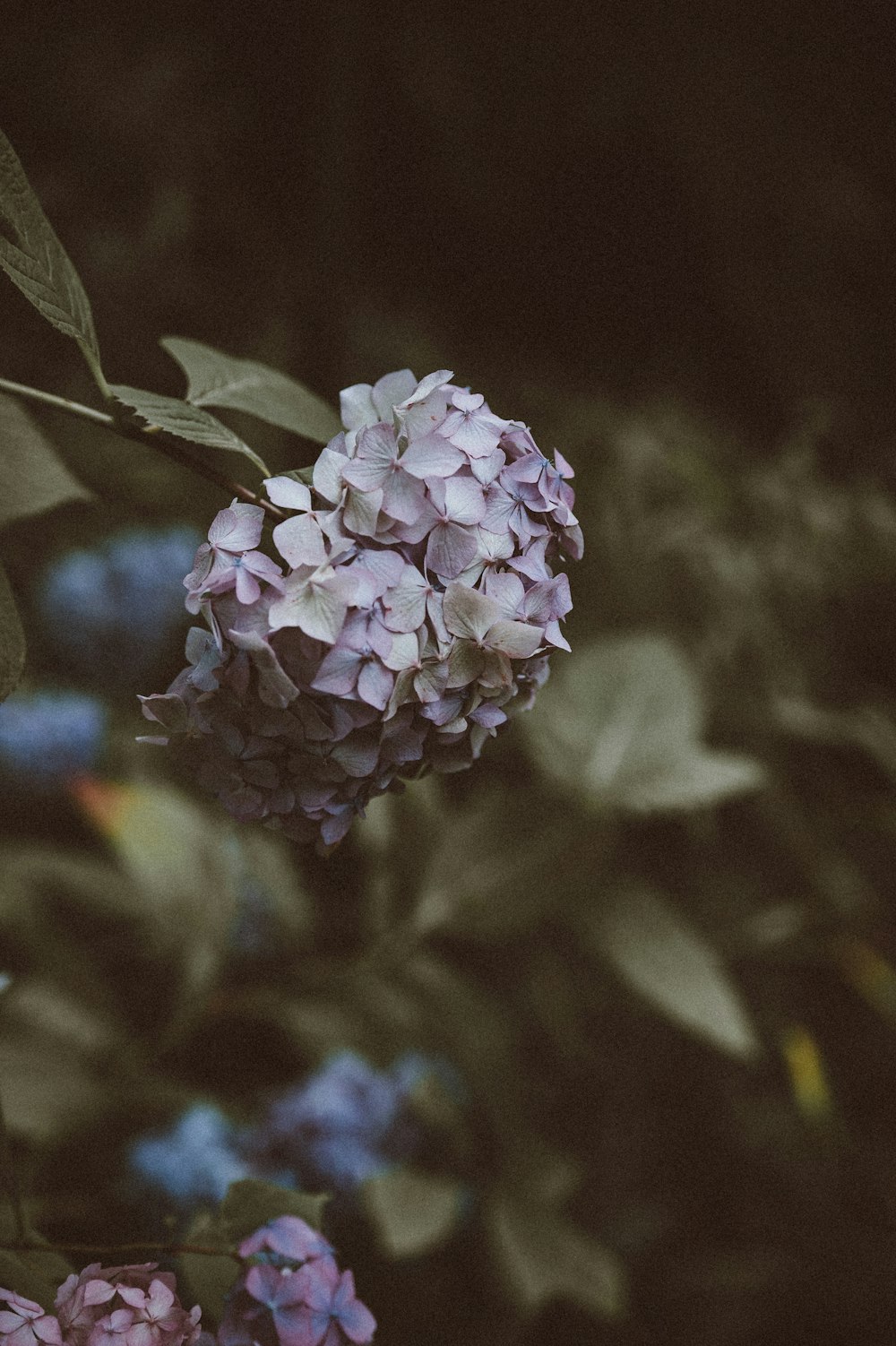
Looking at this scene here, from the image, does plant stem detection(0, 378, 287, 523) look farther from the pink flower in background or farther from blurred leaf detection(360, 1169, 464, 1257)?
blurred leaf detection(360, 1169, 464, 1257)

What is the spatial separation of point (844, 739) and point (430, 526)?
85cm

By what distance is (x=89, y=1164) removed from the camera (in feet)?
2.20

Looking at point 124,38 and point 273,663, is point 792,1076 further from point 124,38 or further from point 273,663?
point 124,38

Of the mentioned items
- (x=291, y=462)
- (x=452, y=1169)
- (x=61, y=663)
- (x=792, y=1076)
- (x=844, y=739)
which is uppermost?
(x=291, y=462)

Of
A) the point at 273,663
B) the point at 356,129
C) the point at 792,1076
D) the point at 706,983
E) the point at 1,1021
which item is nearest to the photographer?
the point at 273,663

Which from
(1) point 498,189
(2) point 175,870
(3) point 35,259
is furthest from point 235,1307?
(1) point 498,189

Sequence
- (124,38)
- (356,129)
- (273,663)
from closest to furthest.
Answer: (273,663)
(124,38)
(356,129)

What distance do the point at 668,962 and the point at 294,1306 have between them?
50 centimetres

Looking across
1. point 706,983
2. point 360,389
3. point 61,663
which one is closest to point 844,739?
point 706,983

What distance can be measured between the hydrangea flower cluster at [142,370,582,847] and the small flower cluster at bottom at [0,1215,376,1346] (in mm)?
149

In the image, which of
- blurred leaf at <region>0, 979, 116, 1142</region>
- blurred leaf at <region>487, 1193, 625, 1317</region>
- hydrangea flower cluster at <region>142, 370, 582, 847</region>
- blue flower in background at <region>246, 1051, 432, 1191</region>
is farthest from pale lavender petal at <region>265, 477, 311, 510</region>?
blurred leaf at <region>487, 1193, 625, 1317</region>

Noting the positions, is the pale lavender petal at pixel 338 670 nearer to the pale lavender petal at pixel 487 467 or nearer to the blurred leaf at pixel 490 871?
the pale lavender petal at pixel 487 467

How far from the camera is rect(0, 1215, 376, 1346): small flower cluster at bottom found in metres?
0.35

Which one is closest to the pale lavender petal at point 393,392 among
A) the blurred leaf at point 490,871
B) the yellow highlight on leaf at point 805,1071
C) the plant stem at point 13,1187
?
the plant stem at point 13,1187
